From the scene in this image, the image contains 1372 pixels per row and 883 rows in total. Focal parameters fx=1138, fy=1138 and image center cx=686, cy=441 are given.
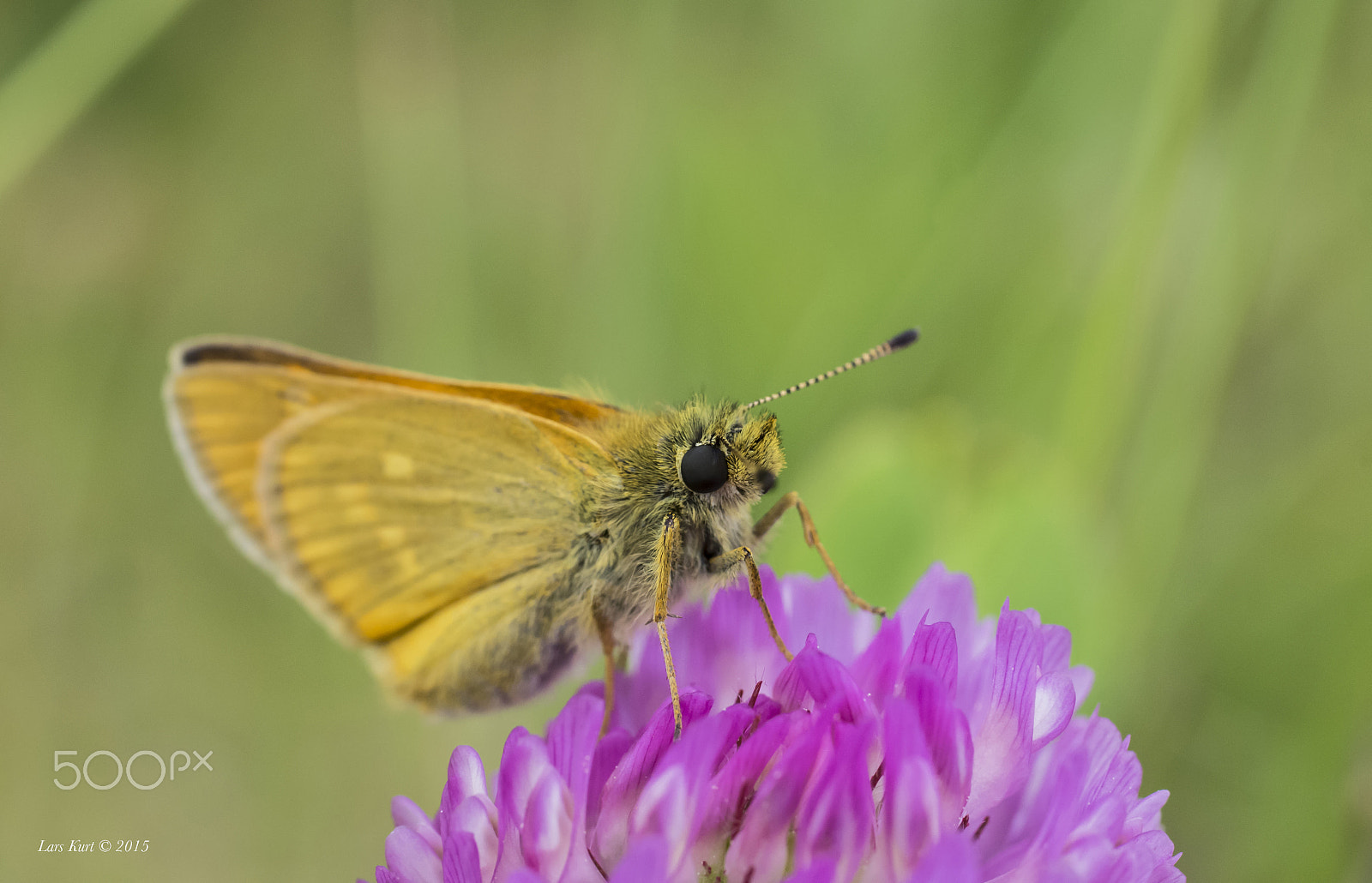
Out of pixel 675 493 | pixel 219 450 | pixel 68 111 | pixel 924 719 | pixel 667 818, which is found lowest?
pixel 667 818

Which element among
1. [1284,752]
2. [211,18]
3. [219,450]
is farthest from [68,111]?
[1284,752]

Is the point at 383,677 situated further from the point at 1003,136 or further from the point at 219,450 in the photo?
the point at 1003,136

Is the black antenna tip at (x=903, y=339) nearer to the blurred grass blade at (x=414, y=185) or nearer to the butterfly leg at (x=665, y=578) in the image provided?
the butterfly leg at (x=665, y=578)

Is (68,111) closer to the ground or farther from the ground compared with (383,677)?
farther from the ground

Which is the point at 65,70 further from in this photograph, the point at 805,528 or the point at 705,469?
the point at 805,528

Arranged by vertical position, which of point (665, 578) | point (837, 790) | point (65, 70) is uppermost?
point (65, 70)

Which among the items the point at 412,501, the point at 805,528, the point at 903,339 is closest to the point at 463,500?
the point at 412,501

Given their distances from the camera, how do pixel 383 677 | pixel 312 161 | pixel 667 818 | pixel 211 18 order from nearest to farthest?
1. pixel 667 818
2. pixel 383 677
3. pixel 211 18
4. pixel 312 161
